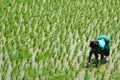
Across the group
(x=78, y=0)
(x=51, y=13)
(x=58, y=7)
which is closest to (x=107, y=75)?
(x=51, y=13)

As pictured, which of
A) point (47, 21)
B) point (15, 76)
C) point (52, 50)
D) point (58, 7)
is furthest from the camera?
point (58, 7)

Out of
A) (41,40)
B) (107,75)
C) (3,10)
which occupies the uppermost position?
(3,10)

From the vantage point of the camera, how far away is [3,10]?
8297 mm

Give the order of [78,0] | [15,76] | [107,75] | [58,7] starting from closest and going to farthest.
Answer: [15,76] → [107,75] → [58,7] → [78,0]

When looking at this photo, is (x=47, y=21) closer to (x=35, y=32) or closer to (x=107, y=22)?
(x=35, y=32)

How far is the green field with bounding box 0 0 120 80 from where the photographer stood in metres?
5.31

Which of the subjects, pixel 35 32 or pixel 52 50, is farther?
pixel 35 32

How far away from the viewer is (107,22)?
820 centimetres

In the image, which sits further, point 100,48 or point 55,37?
point 55,37

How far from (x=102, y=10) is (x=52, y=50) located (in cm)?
360

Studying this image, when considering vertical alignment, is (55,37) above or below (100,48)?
above

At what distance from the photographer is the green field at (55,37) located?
5.31m

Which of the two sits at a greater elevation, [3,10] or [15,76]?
[3,10]

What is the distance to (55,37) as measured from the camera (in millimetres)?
6750
